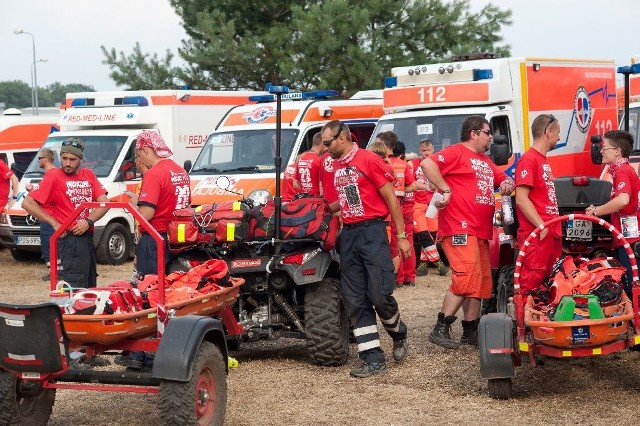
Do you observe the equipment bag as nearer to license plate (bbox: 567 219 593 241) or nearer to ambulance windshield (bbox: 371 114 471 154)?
license plate (bbox: 567 219 593 241)

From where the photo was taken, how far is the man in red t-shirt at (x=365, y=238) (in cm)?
846

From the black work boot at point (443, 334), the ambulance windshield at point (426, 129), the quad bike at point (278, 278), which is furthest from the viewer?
the ambulance windshield at point (426, 129)

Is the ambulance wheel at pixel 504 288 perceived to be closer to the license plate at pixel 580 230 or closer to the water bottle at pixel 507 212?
the water bottle at pixel 507 212

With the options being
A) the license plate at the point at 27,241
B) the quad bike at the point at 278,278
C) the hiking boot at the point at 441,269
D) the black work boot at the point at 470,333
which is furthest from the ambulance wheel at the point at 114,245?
the black work boot at the point at 470,333

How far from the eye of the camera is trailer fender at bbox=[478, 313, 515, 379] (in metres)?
7.31

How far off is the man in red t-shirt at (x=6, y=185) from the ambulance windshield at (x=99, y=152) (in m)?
0.35

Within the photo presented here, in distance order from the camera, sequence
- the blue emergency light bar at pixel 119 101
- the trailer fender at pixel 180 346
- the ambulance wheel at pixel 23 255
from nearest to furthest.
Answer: the trailer fender at pixel 180 346 < the blue emergency light bar at pixel 119 101 < the ambulance wheel at pixel 23 255

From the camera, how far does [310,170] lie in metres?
11.1

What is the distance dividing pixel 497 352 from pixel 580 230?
1.70 metres

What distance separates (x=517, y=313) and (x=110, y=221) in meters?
10.3

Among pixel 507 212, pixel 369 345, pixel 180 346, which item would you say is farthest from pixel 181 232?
pixel 507 212

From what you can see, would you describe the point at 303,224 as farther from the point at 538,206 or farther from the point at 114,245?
the point at 114,245

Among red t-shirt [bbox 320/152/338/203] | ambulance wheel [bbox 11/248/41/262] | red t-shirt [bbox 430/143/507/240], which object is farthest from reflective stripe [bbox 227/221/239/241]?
ambulance wheel [bbox 11/248/41/262]

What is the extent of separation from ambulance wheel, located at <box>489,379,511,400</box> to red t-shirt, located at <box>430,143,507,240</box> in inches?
68.8
